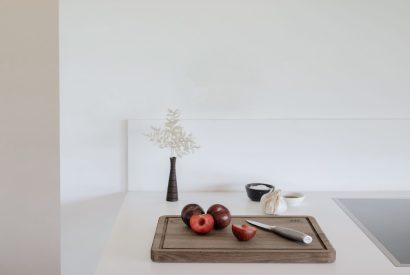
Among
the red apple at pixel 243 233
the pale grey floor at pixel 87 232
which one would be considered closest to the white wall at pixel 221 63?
the pale grey floor at pixel 87 232

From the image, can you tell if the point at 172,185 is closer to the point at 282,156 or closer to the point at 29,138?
the point at 282,156

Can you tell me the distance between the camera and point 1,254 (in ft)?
6.95

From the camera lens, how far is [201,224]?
1393 millimetres

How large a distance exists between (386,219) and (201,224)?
2.74 feet

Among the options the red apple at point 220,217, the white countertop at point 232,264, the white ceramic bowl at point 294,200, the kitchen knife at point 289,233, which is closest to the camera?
the white countertop at point 232,264

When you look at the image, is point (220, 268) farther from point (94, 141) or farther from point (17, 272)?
point (17, 272)

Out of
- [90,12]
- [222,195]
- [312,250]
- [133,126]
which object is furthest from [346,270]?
[90,12]

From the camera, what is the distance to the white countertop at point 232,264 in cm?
121

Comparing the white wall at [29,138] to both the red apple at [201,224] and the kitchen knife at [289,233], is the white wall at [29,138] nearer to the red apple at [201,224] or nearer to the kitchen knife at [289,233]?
the red apple at [201,224]

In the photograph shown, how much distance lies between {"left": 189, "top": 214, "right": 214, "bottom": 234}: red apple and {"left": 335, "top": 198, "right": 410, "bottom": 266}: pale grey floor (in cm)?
54

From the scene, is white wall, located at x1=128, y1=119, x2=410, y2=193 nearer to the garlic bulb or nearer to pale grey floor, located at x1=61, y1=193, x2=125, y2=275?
pale grey floor, located at x1=61, y1=193, x2=125, y2=275

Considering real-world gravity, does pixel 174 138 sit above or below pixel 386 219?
above

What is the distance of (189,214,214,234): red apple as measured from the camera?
4.56 feet

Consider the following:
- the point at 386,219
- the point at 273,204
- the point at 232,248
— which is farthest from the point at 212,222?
the point at 386,219
